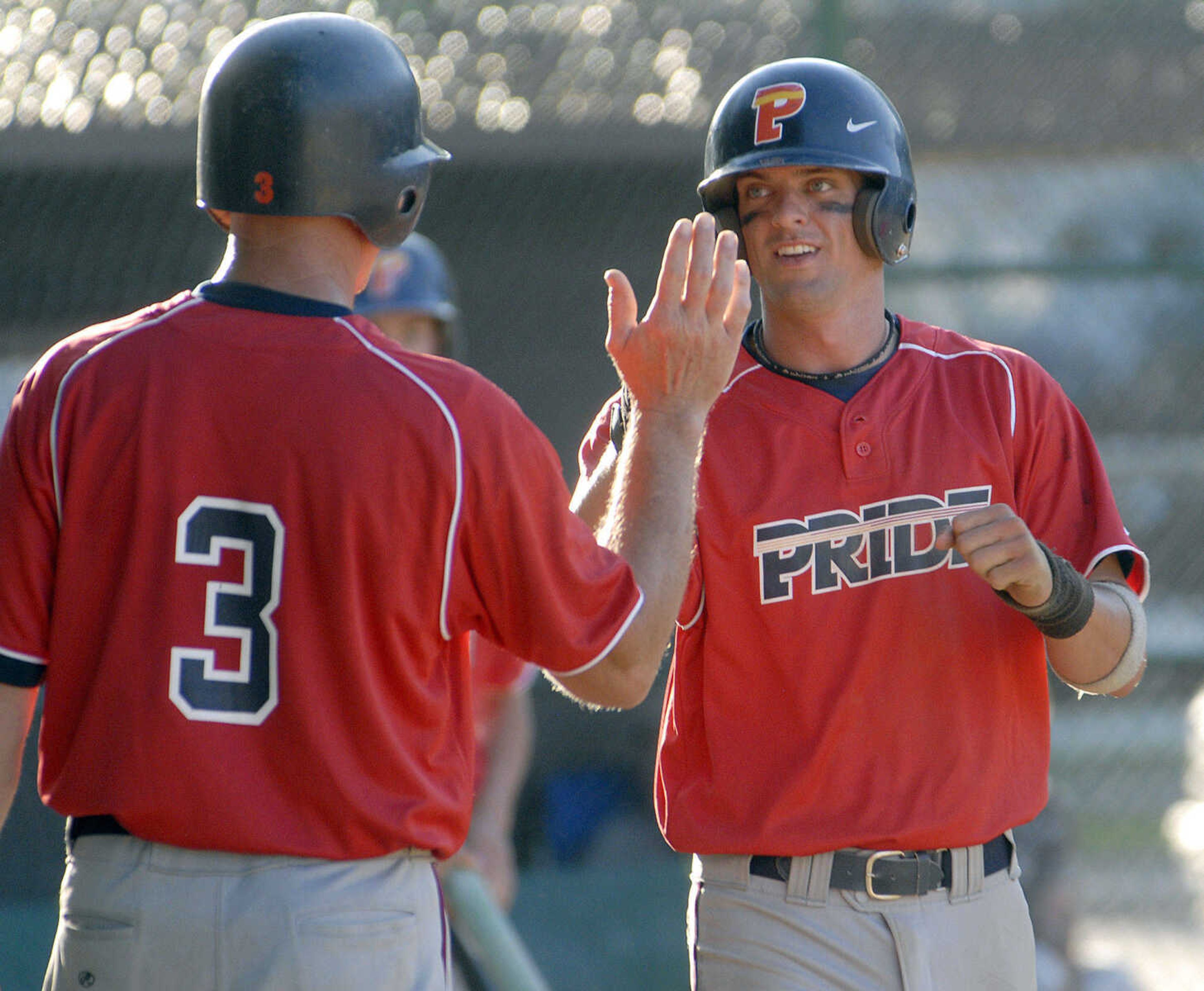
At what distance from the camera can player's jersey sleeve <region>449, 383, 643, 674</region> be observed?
6.82 ft

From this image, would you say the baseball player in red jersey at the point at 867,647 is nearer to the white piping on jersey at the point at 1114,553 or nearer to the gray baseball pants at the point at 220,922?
the white piping on jersey at the point at 1114,553

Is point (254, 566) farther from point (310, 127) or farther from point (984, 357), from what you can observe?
point (984, 357)

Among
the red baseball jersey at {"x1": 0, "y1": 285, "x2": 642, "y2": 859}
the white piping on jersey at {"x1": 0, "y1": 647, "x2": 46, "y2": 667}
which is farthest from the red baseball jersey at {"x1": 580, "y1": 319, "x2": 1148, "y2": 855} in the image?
the white piping on jersey at {"x1": 0, "y1": 647, "x2": 46, "y2": 667}

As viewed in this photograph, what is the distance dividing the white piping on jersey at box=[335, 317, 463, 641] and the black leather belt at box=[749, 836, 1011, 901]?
0.92m

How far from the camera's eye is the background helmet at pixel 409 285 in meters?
4.58

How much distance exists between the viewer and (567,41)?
6082mm

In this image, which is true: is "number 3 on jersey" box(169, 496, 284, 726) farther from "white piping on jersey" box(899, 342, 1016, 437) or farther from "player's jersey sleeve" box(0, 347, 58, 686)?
"white piping on jersey" box(899, 342, 1016, 437)

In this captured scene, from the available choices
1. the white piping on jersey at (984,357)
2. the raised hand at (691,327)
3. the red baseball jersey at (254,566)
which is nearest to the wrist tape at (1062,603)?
the white piping on jersey at (984,357)

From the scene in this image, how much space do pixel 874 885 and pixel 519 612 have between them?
916mm

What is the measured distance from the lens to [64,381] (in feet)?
6.83

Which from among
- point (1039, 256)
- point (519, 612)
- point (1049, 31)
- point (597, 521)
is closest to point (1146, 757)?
point (1039, 256)

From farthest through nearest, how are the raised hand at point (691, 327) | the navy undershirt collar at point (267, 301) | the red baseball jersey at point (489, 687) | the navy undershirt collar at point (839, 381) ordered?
the red baseball jersey at point (489, 687)
the navy undershirt collar at point (839, 381)
the raised hand at point (691, 327)
the navy undershirt collar at point (267, 301)

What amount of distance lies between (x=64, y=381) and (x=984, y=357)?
1.66 meters

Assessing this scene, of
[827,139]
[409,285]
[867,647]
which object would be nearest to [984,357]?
→ [827,139]
